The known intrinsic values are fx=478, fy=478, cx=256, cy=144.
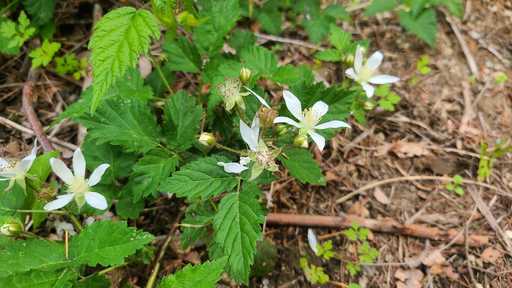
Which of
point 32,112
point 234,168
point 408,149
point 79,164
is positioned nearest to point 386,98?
point 408,149

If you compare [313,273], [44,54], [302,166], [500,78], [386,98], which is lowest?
[313,273]

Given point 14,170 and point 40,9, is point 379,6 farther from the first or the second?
point 14,170

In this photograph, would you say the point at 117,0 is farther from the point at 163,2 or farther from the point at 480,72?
the point at 480,72

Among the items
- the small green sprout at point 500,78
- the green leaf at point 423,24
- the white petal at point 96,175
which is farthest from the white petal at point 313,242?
the small green sprout at point 500,78

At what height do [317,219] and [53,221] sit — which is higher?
[53,221]

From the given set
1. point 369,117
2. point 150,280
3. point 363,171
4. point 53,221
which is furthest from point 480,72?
point 53,221

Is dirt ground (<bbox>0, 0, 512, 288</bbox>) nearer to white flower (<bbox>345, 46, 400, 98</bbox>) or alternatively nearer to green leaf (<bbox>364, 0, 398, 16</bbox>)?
green leaf (<bbox>364, 0, 398, 16</bbox>)
